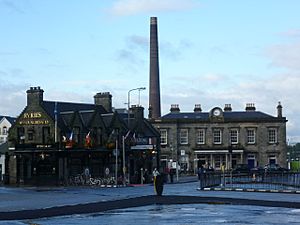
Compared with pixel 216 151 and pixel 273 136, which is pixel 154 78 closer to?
pixel 216 151

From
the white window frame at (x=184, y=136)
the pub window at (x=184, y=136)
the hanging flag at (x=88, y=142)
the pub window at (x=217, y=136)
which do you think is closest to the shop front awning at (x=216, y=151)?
the pub window at (x=217, y=136)

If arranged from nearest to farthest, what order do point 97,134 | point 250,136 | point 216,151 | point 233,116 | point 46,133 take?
point 46,133, point 97,134, point 250,136, point 216,151, point 233,116

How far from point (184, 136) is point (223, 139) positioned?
5721mm

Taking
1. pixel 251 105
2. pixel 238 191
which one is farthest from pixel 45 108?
pixel 251 105

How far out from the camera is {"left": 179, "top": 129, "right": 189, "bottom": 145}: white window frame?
317ft

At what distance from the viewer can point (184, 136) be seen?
96.9 metres

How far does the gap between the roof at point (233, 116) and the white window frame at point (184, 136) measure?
2.17 meters

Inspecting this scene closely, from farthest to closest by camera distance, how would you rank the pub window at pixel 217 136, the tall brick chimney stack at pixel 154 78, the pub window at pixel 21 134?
1. the tall brick chimney stack at pixel 154 78
2. the pub window at pixel 217 136
3. the pub window at pixel 21 134

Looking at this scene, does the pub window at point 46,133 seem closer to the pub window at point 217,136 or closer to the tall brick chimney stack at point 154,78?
the pub window at point 217,136

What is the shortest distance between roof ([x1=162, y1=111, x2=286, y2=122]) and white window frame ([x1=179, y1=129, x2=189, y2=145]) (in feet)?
7.12

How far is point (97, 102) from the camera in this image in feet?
262

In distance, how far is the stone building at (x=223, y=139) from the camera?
94.6 metres

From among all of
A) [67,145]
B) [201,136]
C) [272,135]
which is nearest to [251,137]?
[272,135]

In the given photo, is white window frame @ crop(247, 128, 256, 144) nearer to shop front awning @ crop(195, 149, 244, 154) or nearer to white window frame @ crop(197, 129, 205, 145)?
shop front awning @ crop(195, 149, 244, 154)
